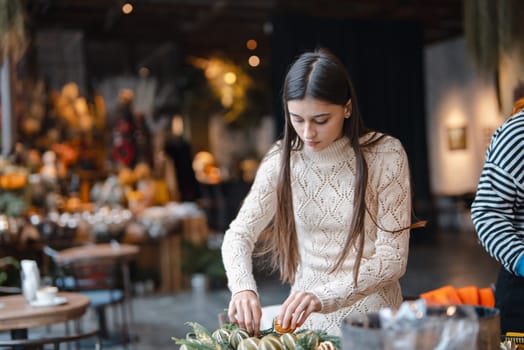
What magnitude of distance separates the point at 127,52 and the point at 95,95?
1249 mm

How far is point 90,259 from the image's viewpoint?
616 centimetres

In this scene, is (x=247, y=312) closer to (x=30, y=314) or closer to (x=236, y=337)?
(x=236, y=337)

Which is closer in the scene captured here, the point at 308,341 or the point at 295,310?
the point at 308,341

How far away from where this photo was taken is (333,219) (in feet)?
6.76

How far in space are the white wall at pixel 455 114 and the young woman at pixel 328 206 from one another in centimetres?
1202

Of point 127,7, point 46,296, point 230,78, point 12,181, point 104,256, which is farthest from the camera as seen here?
point 230,78

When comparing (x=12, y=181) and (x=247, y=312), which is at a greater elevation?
(x=12, y=181)

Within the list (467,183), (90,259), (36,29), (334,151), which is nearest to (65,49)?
(36,29)

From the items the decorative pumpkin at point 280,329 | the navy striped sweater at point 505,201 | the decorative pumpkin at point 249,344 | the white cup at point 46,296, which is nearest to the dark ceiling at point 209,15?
the white cup at point 46,296

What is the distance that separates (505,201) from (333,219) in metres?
0.46

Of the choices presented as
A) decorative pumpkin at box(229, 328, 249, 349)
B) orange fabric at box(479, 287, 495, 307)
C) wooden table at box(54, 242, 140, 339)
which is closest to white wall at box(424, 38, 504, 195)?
wooden table at box(54, 242, 140, 339)

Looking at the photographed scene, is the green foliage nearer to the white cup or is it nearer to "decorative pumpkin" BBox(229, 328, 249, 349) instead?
the white cup

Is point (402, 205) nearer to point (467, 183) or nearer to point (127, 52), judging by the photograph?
point (127, 52)

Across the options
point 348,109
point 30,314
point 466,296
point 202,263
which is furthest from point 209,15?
point 348,109
